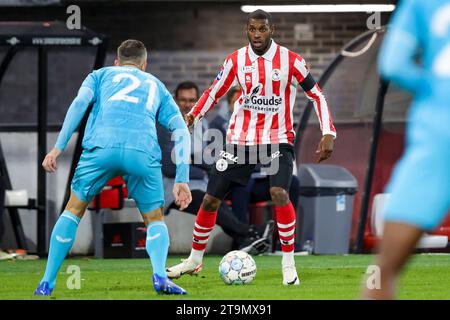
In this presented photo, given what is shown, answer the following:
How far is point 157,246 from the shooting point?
23.4ft

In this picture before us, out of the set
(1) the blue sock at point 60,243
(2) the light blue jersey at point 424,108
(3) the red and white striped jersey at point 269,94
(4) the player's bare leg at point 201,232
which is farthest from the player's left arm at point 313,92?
(2) the light blue jersey at point 424,108

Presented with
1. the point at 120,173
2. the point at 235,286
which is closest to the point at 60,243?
the point at 120,173

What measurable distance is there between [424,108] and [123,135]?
3.28 m

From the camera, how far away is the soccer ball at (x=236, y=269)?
830 cm

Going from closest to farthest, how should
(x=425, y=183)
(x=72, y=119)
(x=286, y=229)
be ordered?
(x=425, y=183)
(x=72, y=119)
(x=286, y=229)

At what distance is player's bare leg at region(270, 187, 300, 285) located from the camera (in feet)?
27.4

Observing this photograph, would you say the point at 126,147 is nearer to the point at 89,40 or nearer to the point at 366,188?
the point at 89,40

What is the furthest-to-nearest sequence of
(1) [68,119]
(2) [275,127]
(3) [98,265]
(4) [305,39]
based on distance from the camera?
(4) [305,39] → (3) [98,265] → (2) [275,127] → (1) [68,119]

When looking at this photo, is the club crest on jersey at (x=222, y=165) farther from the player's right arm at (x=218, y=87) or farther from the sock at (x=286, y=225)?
the sock at (x=286, y=225)

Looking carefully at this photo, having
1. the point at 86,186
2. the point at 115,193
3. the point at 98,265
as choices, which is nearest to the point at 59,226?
the point at 86,186

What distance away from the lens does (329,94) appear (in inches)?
566

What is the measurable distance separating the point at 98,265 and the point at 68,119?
4.50 metres

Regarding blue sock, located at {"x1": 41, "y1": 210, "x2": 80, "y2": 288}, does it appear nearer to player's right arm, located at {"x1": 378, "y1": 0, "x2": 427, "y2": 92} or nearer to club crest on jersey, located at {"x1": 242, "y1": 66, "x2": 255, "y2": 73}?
club crest on jersey, located at {"x1": 242, "y1": 66, "x2": 255, "y2": 73}

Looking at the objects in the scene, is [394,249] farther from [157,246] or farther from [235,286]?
[235,286]
